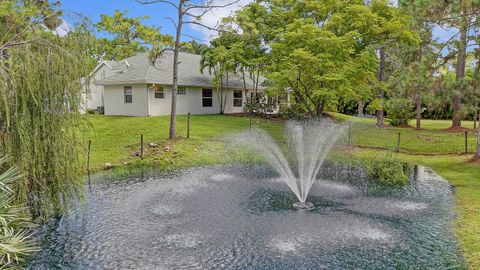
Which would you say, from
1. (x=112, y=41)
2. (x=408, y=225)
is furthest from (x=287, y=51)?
(x=112, y=41)

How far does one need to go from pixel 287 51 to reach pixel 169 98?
1159 centimetres

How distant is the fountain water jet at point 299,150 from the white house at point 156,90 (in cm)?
835

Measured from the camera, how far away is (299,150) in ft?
64.6

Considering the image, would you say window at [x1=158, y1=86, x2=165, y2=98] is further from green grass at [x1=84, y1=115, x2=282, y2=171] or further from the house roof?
green grass at [x1=84, y1=115, x2=282, y2=171]

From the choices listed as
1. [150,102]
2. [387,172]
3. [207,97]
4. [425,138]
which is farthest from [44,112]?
[207,97]

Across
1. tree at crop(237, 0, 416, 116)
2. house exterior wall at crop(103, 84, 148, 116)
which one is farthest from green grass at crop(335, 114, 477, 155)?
house exterior wall at crop(103, 84, 148, 116)

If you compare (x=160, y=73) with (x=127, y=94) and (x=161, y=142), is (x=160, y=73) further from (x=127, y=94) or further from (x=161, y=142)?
(x=161, y=142)

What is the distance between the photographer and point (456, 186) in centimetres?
1277

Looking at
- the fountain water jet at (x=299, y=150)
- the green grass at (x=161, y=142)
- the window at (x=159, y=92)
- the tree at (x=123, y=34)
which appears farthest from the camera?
the tree at (x=123, y=34)

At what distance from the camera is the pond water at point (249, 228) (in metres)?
7.05

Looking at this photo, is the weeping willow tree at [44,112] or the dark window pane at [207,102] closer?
the weeping willow tree at [44,112]

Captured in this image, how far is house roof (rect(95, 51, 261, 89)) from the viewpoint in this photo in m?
27.8

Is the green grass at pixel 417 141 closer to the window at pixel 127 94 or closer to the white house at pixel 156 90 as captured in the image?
the white house at pixel 156 90

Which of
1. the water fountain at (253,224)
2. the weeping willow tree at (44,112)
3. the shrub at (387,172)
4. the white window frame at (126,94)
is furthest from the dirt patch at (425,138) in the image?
the white window frame at (126,94)
